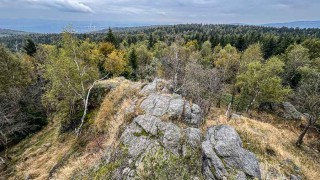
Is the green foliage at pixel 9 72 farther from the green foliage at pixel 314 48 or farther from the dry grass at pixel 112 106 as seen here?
the green foliage at pixel 314 48

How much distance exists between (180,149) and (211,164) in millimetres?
2166

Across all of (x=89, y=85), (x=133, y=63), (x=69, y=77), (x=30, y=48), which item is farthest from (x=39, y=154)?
(x=30, y=48)

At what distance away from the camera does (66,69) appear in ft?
84.7

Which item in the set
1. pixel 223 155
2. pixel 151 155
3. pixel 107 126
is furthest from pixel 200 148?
pixel 107 126

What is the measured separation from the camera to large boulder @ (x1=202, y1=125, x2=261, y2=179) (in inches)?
493

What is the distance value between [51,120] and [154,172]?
31.0 m

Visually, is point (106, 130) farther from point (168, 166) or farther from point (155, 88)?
point (168, 166)

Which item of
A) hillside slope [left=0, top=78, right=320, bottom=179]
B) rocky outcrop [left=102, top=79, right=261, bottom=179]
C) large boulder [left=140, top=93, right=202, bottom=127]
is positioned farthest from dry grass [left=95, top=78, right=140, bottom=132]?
rocky outcrop [left=102, top=79, right=261, bottom=179]

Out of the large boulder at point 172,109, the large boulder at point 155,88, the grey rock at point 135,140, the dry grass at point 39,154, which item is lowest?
the dry grass at point 39,154

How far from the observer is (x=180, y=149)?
14.1 metres

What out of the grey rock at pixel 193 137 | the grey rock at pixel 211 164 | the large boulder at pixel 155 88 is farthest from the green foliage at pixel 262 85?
the grey rock at pixel 211 164

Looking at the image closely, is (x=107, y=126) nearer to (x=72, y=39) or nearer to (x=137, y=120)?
(x=137, y=120)

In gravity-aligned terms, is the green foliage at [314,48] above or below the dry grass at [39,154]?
above

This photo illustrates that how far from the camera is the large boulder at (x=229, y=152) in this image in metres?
Answer: 12.5
